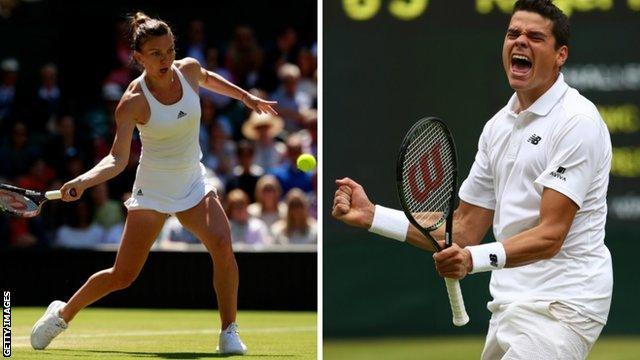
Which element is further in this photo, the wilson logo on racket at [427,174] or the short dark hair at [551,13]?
the wilson logo on racket at [427,174]

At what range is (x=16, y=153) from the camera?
11445 millimetres

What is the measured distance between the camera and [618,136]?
27.0 ft

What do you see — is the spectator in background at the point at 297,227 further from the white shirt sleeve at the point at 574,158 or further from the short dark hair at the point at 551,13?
the white shirt sleeve at the point at 574,158

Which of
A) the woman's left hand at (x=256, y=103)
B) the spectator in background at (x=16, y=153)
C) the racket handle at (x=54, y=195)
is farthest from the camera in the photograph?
the spectator in background at (x=16, y=153)

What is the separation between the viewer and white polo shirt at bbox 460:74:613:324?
405cm

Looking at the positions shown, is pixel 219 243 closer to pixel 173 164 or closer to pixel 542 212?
pixel 173 164

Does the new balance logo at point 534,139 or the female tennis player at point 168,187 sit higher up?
the new balance logo at point 534,139

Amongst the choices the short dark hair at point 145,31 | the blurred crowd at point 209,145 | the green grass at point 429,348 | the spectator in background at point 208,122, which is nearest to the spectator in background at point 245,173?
the blurred crowd at point 209,145

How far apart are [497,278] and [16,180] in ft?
25.3

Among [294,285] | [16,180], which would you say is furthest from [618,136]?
[16,180]

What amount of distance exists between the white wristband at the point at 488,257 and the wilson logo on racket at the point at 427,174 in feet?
1.44

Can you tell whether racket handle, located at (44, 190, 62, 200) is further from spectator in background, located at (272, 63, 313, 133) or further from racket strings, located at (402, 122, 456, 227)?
spectator in background, located at (272, 63, 313, 133)

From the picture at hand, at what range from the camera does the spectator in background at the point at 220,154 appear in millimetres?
11211

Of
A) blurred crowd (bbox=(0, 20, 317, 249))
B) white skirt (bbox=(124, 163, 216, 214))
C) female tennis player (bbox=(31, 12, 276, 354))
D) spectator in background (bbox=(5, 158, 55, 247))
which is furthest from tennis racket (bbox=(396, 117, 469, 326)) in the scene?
spectator in background (bbox=(5, 158, 55, 247))
